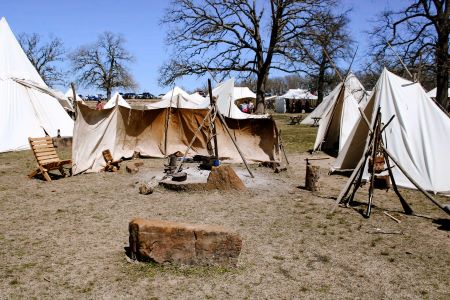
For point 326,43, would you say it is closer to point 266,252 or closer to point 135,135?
point 135,135

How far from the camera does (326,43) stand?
2012cm

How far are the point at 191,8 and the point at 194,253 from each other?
19877 millimetres

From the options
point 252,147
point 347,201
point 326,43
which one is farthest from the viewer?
point 326,43

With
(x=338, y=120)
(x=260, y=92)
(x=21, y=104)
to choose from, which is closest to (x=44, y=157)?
(x=21, y=104)

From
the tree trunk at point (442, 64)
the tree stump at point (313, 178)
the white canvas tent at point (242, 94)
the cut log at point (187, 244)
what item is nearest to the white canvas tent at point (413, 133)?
the tree stump at point (313, 178)

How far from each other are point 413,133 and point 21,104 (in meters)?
13.6

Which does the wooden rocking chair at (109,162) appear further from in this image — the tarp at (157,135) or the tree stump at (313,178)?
the tree stump at (313,178)

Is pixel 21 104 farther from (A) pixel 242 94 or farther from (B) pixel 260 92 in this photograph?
(A) pixel 242 94

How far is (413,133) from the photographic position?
828 centimetres

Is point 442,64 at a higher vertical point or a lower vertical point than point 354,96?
higher

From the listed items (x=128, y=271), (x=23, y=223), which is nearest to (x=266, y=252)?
(x=128, y=271)

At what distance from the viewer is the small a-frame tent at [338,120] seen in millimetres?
12406

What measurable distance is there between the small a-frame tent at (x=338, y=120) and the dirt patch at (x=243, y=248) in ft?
15.9

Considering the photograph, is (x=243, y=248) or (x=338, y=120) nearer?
(x=243, y=248)
